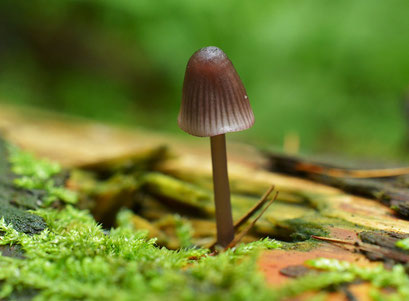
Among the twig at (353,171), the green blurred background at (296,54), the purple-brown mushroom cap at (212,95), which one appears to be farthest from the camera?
the green blurred background at (296,54)

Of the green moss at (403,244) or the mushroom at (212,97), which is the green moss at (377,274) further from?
the mushroom at (212,97)

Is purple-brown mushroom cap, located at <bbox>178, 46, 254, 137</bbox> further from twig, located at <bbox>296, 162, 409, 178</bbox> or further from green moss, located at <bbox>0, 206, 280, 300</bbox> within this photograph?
twig, located at <bbox>296, 162, 409, 178</bbox>

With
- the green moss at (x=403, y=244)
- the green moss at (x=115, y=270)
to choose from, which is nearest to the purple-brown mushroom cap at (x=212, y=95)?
the green moss at (x=115, y=270)

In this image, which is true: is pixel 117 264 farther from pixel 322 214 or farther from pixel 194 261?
pixel 322 214

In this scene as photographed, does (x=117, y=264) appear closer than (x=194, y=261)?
Yes

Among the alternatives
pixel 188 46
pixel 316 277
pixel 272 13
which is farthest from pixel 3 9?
pixel 316 277

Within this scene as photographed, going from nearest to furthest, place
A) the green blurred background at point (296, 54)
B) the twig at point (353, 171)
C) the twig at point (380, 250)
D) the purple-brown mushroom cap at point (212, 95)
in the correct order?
the twig at point (380, 250) < the purple-brown mushroom cap at point (212, 95) < the twig at point (353, 171) < the green blurred background at point (296, 54)

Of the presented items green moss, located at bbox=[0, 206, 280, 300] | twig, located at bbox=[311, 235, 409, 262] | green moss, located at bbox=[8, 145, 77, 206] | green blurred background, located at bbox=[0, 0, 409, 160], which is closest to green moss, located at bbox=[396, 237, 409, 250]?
twig, located at bbox=[311, 235, 409, 262]
